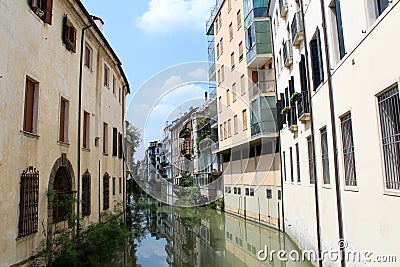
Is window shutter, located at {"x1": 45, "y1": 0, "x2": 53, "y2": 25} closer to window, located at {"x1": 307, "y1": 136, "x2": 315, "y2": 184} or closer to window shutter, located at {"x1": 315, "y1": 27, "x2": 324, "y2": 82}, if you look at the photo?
window shutter, located at {"x1": 315, "y1": 27, "x2": 324, "y2": 82}

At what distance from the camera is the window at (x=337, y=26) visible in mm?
7546

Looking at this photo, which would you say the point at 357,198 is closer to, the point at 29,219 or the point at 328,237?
the point at 328,237

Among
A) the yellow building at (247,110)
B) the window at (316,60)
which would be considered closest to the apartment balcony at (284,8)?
the yellow building at (247,110)

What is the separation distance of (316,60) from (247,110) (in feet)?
37.0

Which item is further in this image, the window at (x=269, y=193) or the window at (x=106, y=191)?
the window at (x=269, y=193)

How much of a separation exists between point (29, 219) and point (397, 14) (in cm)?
874

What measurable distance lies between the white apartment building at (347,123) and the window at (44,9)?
298 inches

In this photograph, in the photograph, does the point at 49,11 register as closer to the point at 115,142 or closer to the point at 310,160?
the point at 310,160

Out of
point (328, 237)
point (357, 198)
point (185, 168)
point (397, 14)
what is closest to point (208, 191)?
point (185, 168)

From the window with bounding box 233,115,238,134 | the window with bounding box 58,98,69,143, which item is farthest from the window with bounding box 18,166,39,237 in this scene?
the window with bounding box 233,115,238,134

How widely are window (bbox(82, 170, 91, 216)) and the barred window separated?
948 centimetres

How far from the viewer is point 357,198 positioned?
664 cm

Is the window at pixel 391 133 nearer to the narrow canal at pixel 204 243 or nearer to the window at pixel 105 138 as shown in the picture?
the narrow canal at pixel 204 243

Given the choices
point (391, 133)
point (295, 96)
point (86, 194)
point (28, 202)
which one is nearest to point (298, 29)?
point (295, 96)
